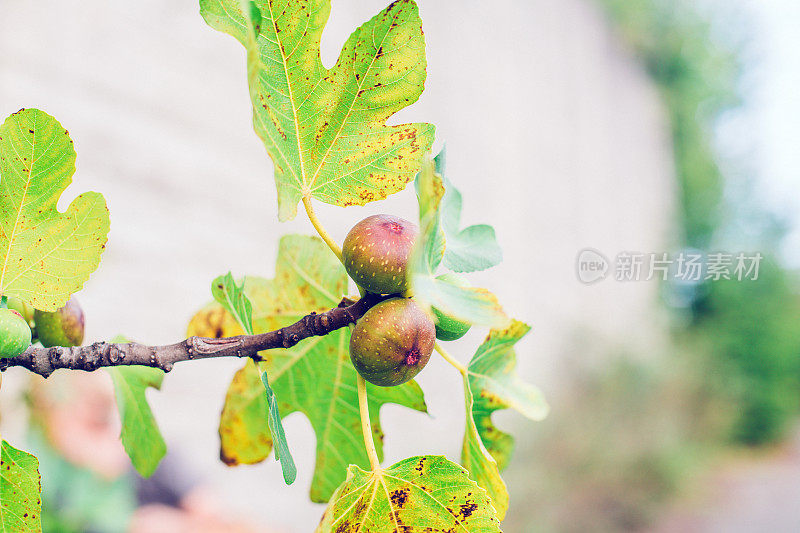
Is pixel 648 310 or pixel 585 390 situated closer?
pixel 585 390

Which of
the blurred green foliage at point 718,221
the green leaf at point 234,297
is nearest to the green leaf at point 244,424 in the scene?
the green leaf at point 234,297

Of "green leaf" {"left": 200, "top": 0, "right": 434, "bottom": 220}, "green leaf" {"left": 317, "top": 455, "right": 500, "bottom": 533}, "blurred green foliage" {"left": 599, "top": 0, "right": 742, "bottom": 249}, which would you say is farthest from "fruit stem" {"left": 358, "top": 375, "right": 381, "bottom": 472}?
"blurred green foliage" {"left": 599, "top": 0, "right": 742, "bottom": 249}

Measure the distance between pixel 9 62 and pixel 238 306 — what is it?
3.87 ft

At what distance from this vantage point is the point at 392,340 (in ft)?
0.89

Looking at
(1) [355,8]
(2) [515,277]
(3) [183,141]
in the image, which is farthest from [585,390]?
(3) [183,141]

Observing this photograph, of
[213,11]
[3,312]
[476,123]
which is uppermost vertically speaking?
[476,123]

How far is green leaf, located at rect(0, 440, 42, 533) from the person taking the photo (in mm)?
266

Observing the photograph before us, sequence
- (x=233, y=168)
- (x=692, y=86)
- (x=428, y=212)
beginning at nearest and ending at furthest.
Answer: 1. (x=428, y=212)
2. (x=233, y=168)
3. (x=692, y=86)

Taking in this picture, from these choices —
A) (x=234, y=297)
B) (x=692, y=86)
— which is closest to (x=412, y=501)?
(x=234, y=297)

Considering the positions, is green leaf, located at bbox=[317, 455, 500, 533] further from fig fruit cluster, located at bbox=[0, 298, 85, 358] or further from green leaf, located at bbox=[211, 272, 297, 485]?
fig fruit cluster, located at bbox=[0, 298, 85, 358]

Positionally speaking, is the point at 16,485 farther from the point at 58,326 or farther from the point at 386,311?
the point at 386,311

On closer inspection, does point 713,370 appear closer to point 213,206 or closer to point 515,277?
point 515,277

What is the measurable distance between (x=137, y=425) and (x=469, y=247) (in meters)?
0.23

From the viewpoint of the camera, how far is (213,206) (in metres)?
1.76
